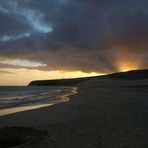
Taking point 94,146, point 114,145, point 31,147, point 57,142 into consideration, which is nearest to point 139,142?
point 114,145

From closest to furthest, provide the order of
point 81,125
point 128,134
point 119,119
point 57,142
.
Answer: point 57,142, point 128,134, point 81,125, point 119,119

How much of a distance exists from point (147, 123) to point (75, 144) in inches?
175

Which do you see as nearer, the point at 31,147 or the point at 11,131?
the point at 31,147

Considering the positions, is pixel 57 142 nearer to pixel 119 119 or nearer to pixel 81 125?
pixel 81 125

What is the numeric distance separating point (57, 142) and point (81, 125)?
3062mm

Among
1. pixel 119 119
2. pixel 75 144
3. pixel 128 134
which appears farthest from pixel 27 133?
pixel 119 119

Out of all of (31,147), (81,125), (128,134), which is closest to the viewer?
(31,147)

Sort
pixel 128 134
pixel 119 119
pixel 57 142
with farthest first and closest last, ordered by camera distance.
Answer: pixel 119 119 < pixel 128 134 < pixel 57 142

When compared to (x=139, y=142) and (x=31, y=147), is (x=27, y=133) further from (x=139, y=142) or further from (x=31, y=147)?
(x=139, y=142)

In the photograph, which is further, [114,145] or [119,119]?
[119,119]

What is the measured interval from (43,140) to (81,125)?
3.07 metres

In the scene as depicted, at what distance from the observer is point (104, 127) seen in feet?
35.9

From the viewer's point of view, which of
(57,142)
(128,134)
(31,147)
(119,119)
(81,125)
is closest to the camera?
(31,147)

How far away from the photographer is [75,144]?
862 centimetres
